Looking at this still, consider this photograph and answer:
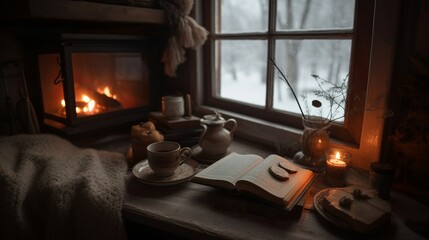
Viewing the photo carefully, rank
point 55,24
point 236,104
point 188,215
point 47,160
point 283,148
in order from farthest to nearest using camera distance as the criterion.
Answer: point 236,104, point 55,24, point 283,148, point 47,160, point 188,215

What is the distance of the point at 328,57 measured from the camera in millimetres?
1087

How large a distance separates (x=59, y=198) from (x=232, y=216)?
45 centimetres

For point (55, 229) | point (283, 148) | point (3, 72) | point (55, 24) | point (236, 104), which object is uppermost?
point (55, 24)

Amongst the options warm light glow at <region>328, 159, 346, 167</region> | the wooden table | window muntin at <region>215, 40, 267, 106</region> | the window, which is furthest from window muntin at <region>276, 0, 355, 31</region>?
the wooden table

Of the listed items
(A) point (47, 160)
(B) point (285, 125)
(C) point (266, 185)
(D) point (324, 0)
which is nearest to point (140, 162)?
(A) point (47, 160)

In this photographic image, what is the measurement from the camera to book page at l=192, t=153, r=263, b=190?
31.7 inches

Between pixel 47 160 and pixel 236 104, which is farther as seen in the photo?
pixel 236 104

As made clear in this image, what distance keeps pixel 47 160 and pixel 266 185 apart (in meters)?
0.68

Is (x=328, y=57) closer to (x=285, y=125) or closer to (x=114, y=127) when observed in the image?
(x=285, y=125)

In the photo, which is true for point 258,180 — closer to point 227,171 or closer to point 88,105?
point 227,171

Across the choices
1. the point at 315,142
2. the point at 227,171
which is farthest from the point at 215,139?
the point at 315,142

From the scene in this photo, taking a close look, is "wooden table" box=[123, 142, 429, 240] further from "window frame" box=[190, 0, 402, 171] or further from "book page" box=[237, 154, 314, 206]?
"window frame" box=[190, 0, 402, 171]

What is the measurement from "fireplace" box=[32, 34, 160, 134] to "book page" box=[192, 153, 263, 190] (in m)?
0.62

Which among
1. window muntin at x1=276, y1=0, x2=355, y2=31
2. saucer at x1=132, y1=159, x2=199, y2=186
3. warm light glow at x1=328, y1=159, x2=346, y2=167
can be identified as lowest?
saucer at x1=132, y1=159, x2=199, y2=186
